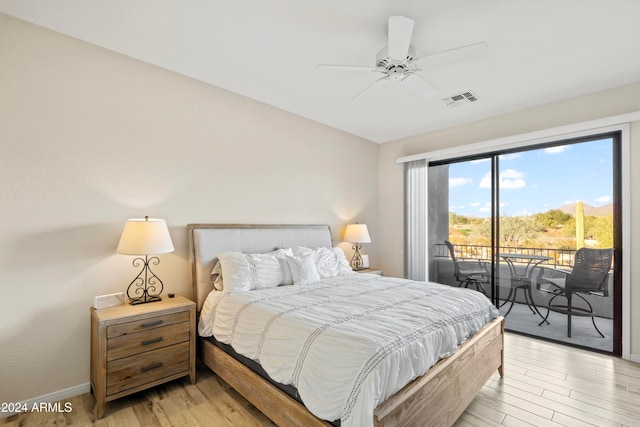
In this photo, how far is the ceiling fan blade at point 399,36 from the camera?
Answer: 182cm

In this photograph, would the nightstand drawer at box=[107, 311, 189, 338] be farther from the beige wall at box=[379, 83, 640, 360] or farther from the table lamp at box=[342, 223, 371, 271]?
the beige wall at box=[379, 83, 640, 360]

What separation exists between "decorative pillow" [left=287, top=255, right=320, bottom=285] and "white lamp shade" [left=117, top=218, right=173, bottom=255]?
3.78 ft

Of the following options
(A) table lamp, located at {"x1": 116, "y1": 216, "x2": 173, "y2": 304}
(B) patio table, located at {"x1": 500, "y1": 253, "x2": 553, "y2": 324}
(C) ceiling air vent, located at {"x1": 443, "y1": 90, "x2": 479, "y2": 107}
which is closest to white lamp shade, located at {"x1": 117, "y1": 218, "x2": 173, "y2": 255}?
(A) table lamp, located at {"x1": 116, "y1": 216, "x2": 173, "y2": 304}

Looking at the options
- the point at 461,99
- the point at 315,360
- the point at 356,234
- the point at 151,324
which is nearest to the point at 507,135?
the point at 461,99

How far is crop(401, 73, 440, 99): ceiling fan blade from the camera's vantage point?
2.47 metres

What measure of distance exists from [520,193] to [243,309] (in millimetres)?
3600

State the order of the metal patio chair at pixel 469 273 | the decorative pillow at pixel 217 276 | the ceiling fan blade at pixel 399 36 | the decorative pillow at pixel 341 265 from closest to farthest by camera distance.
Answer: the ceiling fan blade at pixel 399 36 → the decorative pillow at pixel 217 276 → the decorative pillow at pixel 341 265 → the metal patio chair at pixel 469 273

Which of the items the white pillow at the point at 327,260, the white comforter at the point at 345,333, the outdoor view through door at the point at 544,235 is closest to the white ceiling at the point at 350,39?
the outdoor view through door at the point at 544,235

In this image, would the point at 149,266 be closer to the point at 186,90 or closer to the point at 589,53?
the point at 186,90

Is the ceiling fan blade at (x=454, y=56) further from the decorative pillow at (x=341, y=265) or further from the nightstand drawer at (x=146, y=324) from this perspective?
the nightstand drawer at (x=146, y=324)

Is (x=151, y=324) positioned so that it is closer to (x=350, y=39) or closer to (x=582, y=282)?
(x=350, y=39)

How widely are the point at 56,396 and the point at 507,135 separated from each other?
521cm

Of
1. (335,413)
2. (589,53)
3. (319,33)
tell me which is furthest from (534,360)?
A: (319,33)

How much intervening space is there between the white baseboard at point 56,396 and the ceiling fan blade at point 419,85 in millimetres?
3597
